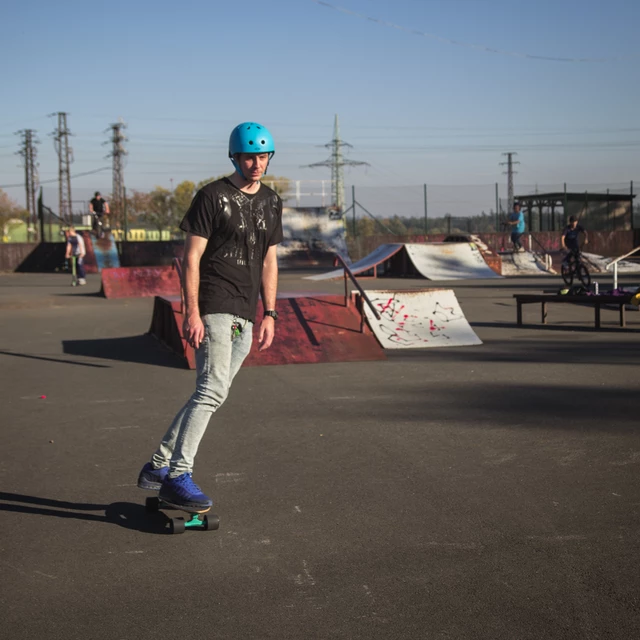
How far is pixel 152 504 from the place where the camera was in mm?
4344

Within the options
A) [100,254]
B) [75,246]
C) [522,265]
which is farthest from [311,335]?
[100,254]

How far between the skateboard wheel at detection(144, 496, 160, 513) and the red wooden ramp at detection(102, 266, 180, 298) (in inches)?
638

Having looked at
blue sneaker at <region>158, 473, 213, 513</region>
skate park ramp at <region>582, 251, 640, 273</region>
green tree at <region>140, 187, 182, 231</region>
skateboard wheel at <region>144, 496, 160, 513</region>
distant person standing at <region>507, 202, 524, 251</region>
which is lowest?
skateboard wheel at <region>144, 496, 160, 513</region>

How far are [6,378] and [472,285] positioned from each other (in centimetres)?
1653

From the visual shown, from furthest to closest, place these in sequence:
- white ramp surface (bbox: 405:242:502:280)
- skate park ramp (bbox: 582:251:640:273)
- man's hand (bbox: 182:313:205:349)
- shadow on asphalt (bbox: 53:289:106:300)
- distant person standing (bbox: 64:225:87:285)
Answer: skate park ramp (bbox: 582:251:640:273), white ramp surface (bbox: 405:242:502:280), distant person standing (bbox: 64:225:87:285), shadow on asphalt (bbox: 53:289:106:300), man's hand (bbox: 182:313:205:349)

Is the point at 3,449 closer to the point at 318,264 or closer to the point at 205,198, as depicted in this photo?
the point at 205,198

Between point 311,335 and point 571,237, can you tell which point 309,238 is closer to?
point 571,237

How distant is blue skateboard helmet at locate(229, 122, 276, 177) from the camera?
4.12m

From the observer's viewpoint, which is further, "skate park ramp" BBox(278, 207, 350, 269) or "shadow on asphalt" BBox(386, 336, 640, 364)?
"skate park ramp" BBox(278, 207, 350, 269)

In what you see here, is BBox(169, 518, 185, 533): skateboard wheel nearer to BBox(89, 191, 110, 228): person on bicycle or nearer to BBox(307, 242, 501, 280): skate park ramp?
BBox(307, 242, 501, 280): skate park ramp

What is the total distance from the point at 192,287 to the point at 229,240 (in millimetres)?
330

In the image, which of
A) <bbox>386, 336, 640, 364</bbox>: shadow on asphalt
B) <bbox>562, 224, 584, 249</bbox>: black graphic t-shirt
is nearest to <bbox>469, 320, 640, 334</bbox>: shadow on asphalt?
<bbox>386, 336, 640, 364</bbox>: shadow on asphalt

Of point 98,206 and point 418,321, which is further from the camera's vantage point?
point 98,206

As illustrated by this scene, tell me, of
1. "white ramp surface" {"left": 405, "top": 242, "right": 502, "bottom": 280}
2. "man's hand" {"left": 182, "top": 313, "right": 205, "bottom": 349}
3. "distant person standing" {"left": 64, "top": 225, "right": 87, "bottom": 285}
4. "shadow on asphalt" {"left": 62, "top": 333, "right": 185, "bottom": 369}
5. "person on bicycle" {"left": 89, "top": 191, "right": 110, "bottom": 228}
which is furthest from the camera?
"person on bicycle" {"left": 89, "top": 191, "right": 110, "bottom": 228}
